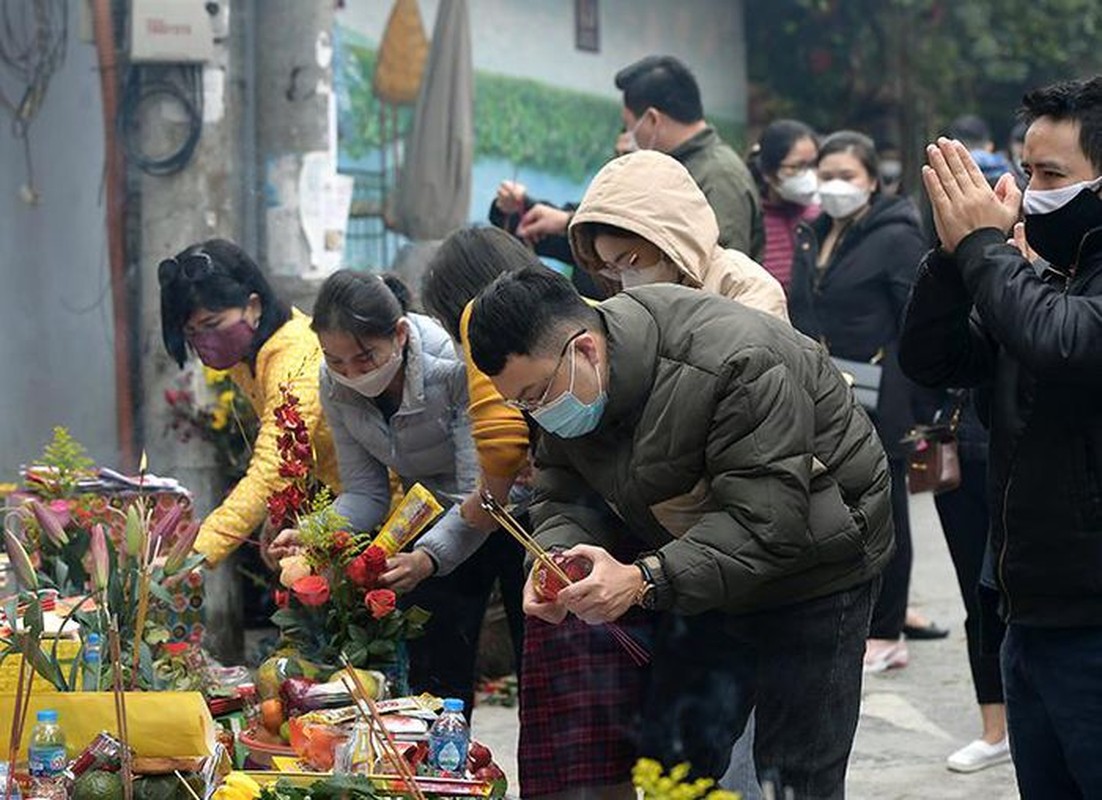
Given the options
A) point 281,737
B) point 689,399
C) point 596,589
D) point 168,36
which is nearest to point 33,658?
point 281,737

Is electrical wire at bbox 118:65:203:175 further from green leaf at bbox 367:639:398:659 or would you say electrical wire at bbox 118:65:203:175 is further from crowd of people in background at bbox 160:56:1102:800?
green leaf at bbox 367:639:398:659

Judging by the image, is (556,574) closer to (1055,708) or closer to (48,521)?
(1055,708)

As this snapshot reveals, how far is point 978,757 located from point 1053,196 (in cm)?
297

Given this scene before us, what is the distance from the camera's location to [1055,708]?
12.3 ft

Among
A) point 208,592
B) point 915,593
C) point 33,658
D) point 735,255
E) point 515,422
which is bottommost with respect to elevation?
point 915,593

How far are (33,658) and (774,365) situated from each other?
63.7 inches

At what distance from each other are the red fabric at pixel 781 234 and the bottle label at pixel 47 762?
184 inches

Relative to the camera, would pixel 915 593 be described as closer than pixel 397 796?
No

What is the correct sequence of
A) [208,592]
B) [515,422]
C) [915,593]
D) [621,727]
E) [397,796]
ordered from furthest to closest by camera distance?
[915,593], [208,592], [515,422], [621,727], [397,796]

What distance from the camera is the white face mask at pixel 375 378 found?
4902 millimetres

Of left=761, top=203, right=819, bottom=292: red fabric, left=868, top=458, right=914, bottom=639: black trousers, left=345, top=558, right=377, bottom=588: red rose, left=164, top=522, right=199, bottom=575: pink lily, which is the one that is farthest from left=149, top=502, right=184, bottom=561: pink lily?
left=761, top=203, right=819, bottom=292: red fabric

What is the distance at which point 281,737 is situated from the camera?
4.55 m

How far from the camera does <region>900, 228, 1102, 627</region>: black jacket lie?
3.53m

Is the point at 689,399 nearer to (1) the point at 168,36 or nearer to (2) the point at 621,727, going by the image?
(2) the point at 621,727
